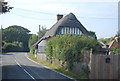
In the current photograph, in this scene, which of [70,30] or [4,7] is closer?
[4,7]

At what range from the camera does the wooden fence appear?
798 inches

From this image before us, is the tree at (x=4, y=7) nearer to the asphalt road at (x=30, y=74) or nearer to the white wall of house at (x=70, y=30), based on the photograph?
the asphalt road at (x=30, y=74)

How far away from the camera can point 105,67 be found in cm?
2042

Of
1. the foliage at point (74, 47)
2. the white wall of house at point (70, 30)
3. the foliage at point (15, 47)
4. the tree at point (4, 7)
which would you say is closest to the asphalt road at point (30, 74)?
the foliage at point (74, 47)

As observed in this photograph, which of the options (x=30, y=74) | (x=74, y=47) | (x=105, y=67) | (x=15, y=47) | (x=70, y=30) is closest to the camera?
(x=105, y=67)

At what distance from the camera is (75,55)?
27.0 metres

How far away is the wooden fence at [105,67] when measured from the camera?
66.5 ft

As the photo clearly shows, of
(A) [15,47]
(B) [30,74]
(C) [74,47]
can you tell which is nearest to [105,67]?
(C) [74,47]

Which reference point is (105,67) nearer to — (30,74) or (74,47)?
(74,47)

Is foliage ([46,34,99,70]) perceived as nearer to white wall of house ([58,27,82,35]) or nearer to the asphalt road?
the asphalt road

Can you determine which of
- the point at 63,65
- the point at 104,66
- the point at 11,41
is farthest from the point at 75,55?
the point at 11,41

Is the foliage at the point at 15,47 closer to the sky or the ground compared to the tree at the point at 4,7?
closer to the ground

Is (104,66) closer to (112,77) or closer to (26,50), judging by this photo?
(112,77)

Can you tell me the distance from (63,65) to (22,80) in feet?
35.6
